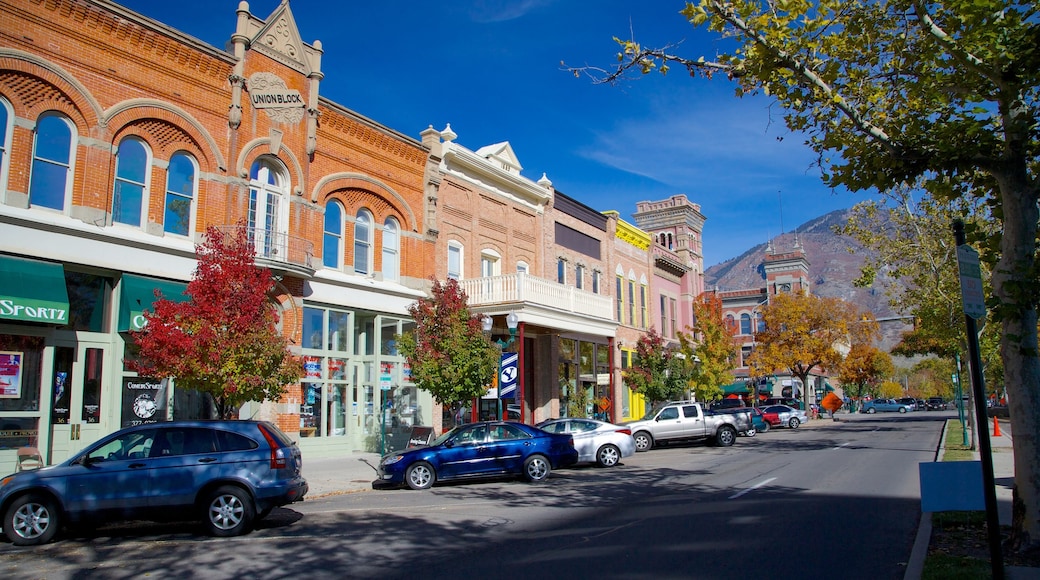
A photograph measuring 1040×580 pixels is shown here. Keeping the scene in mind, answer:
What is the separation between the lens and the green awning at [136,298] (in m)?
16.2

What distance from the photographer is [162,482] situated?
1021 centimetres

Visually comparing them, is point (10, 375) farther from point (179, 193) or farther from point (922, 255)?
Result: point (922, 255)

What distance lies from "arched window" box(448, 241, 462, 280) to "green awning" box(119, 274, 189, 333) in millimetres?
11032

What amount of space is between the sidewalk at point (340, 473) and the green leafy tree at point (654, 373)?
51.6 ft

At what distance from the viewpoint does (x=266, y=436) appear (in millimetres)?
10914

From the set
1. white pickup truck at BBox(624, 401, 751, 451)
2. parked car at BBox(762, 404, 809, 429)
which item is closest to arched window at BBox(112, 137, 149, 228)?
white pickup truck at BBox(624, 401, 751, 451)

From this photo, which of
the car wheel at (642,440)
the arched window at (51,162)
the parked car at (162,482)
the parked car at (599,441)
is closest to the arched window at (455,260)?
the parked car at (599,441)

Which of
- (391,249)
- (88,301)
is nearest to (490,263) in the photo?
(391,249)

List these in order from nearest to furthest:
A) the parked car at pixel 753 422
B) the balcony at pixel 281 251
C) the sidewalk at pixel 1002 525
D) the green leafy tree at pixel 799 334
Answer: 1. the sidewalk at pixel 1002 525
2. the balcony at pixel 281 251
3. the parked car at pixel 753 422
4. the green leafy tree at pixel 799 334

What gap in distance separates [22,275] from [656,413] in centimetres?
2006

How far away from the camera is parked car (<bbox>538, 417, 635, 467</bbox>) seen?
65.4 feet

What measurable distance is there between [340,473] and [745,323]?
200 ft

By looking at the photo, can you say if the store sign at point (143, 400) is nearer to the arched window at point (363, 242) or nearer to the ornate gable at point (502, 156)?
the arched window at point (363, 242)

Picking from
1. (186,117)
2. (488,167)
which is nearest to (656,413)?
(488,167)
